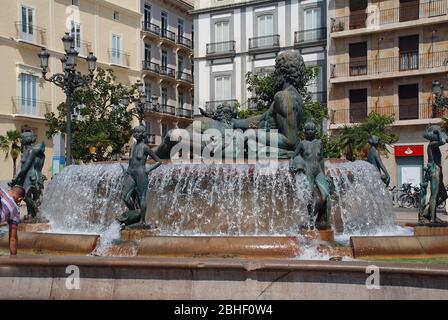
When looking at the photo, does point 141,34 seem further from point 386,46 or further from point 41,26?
point 386,46

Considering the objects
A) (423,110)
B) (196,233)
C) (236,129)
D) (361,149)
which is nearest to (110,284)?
(196,233)

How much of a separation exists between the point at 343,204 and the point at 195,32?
32.9 m

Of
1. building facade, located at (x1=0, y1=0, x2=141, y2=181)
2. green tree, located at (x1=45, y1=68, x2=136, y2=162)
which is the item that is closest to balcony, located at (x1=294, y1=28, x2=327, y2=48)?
building facade, located at (x1=0, y1=0, x2=141, y2=181)

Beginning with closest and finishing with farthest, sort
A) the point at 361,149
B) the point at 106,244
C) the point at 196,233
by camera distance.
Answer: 1. the point at 106,244
2. the point at 196,233
3. the point at 361,149

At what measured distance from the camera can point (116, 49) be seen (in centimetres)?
4159

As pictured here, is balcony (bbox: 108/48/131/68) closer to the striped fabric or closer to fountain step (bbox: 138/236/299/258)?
fountain step (bbox: 138/236/299/258)

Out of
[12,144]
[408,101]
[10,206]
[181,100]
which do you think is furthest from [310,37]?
[10,206]

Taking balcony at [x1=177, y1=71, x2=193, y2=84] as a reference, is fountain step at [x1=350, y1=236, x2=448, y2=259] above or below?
below

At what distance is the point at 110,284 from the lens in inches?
241

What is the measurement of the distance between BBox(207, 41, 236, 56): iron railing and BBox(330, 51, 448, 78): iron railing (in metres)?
7.36

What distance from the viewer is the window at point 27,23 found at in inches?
1348

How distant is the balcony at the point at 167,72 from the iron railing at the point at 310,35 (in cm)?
1343

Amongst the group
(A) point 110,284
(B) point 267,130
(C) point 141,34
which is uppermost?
(C) point 141,34

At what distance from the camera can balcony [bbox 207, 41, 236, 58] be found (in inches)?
1519
